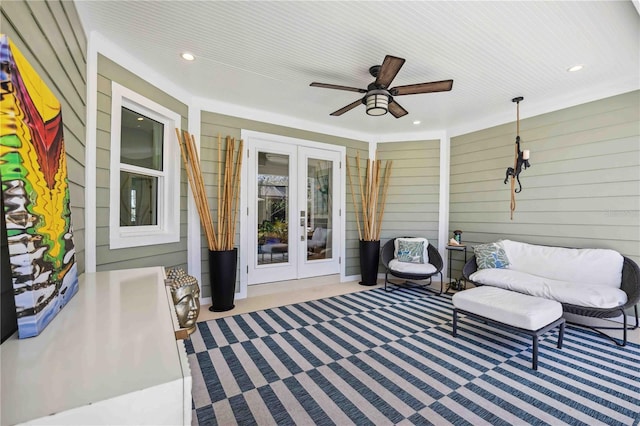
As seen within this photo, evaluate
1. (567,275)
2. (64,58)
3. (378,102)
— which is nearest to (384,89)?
(378,102)

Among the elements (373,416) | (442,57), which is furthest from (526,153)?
(373,416)

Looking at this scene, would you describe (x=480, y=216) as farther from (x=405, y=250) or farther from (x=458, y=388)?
(x=458, y=388)

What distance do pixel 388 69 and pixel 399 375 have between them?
95.1 inches

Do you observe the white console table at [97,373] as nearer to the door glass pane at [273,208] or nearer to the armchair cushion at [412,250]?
the door glass pane at [273,208]

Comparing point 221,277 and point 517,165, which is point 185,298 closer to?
point 221,277

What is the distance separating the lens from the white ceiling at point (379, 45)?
214 centimetres

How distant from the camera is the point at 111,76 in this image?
258cm

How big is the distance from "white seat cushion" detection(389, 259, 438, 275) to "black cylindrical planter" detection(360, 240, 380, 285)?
38 centimetres

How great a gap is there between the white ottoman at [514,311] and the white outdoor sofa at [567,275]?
1.49 ft

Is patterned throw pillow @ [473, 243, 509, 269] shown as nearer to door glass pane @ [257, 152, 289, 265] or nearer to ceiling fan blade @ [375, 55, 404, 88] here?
ceiling fan blade @ [375, 55, 404, 88]

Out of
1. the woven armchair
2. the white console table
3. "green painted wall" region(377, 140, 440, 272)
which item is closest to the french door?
the woven armchair

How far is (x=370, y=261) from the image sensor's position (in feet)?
16.0

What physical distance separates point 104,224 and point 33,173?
5.80 ft

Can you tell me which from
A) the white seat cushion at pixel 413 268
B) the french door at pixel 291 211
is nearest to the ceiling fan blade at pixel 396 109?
the french door at pixel 291 211
